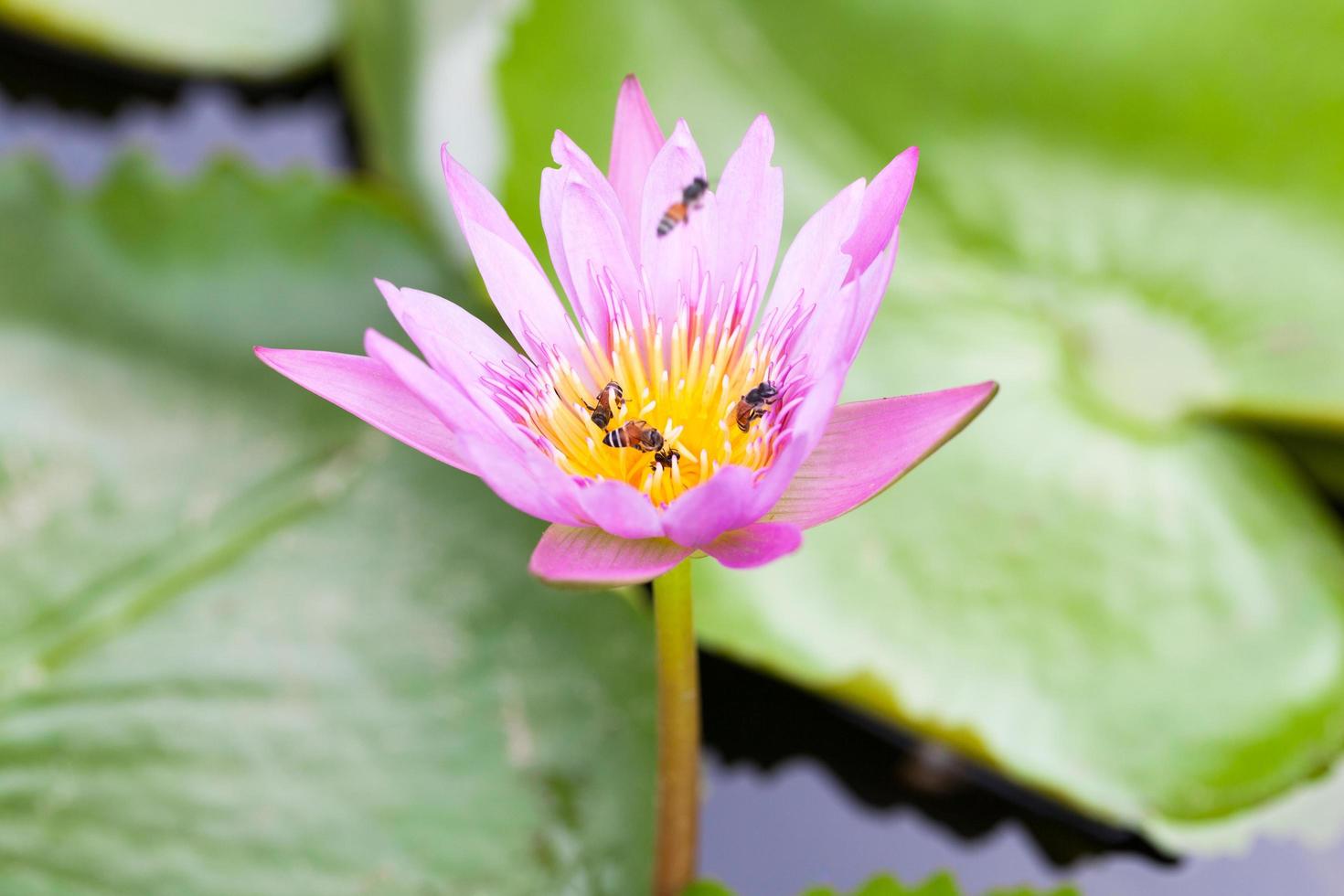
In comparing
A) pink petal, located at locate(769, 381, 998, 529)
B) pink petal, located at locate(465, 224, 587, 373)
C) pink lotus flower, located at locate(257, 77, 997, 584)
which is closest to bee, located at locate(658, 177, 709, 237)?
pink lotus flower, located at locate(257, 77, 997, 584)

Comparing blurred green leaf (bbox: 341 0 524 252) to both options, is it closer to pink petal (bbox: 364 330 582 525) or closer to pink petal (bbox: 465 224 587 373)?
pink petal (bbox: 465 224 587 373)

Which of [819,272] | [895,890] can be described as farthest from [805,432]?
[895,890]

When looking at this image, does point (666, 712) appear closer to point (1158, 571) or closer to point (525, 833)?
point (525, 833)

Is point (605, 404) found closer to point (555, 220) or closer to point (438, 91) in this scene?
point (555, 220)

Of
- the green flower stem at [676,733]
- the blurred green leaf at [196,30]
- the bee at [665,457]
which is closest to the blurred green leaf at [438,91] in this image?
the blurred green leaf at [196,30]

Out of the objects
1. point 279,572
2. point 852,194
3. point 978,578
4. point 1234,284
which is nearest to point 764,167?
point 852,194

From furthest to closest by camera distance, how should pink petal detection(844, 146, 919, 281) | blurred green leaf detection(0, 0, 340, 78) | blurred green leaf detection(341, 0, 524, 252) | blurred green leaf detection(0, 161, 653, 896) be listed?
blurred green leaf detection(0, 0, 340, 78)
blurred green leaf detection(341, 0, 524, 252)
blurred green leaf detection(0, 161, 653, 896)
pink petal detection(844, 146, 919, 281)

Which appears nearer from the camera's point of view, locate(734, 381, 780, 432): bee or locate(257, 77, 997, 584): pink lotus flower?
locate(257, 77, 997, 584): pink lotus flower
